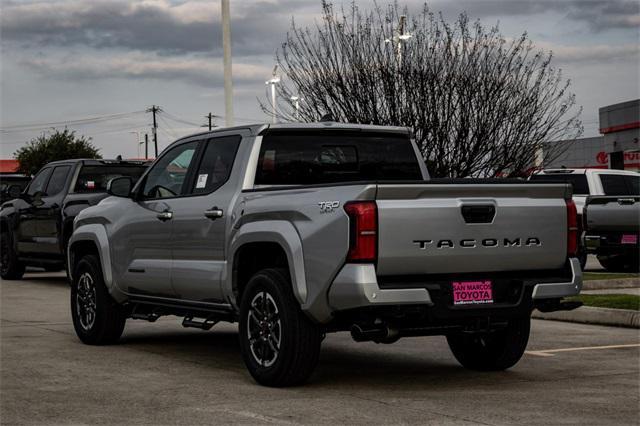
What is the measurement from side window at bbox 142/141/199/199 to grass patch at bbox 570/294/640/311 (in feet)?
19.8

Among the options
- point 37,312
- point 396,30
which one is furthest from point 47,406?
point 396,30

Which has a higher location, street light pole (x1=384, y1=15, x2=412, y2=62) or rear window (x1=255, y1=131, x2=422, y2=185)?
street light pole (x1=384, y1=15, x2=412, y2=62)

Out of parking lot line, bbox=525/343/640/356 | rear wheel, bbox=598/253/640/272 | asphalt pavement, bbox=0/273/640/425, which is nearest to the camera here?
asphalt pavement, bbox=0/273/640/425

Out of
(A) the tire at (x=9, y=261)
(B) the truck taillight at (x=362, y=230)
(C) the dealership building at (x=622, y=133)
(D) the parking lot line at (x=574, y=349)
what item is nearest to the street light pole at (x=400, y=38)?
(A) the tire at (x=9, y=261)

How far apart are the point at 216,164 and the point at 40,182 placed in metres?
10.7

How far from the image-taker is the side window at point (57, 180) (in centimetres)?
1897

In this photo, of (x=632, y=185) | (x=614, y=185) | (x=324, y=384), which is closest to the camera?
(x=324, y=384)

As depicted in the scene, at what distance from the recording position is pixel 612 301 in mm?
14672

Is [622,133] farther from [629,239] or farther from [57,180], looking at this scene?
[57,180]

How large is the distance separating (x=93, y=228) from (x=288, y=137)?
2.90 m

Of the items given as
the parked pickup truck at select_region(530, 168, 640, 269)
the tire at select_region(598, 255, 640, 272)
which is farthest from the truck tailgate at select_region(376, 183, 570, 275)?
the tire at select_region(598, 255, 640, 272)

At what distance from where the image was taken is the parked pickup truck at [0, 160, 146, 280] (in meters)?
18.4

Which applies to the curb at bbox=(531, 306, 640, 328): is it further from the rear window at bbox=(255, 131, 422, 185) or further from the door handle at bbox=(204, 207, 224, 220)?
the door handle at bbox=(204, 207, 224, 220)

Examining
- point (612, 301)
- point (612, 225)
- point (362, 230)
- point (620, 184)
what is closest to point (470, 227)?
point (362, 230)
